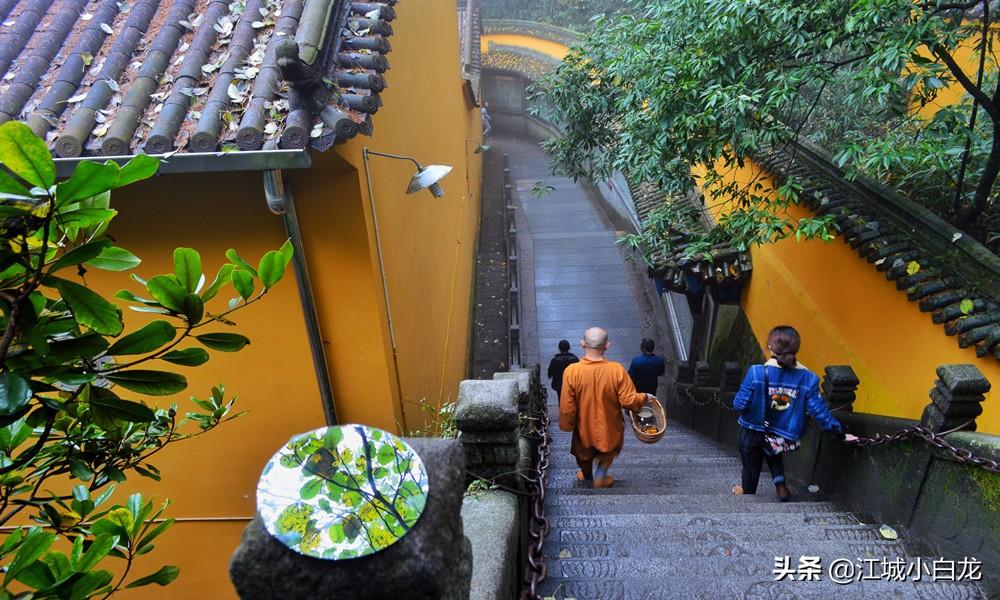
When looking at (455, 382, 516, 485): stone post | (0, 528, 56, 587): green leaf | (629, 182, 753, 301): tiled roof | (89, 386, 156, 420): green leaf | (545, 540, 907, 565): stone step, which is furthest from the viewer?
(629, 182, 753, 301): tiled roof

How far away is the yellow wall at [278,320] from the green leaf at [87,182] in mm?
2358

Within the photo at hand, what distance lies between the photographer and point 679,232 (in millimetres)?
6312

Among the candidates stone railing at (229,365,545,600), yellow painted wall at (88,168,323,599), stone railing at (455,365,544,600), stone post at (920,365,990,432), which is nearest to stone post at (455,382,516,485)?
stone railing at (455,365,544,600)

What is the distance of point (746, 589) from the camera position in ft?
10.2

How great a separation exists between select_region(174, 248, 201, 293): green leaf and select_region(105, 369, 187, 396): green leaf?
26 centimetres

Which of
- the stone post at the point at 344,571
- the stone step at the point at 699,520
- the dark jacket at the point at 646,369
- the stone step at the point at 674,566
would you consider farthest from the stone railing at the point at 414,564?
the dark jacket at the point at 646,369

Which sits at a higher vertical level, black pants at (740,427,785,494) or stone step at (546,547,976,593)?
black pants at (740,427,785,494)

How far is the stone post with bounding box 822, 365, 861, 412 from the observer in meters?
4.66

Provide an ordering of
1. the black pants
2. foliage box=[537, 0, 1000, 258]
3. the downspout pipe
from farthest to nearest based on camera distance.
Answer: the black pants, foliage box=[537, 0, 1000, 258], the downspout pipe

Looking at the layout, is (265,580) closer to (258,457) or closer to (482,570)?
(482,570)

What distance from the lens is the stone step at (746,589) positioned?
304 centimetres

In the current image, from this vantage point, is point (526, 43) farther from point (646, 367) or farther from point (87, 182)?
point (87, 182)

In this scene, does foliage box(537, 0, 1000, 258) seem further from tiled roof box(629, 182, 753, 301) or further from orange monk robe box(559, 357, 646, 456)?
tiled roof box(629, 182, 753, 301)

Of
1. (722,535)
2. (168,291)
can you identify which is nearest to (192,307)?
(168,291)
